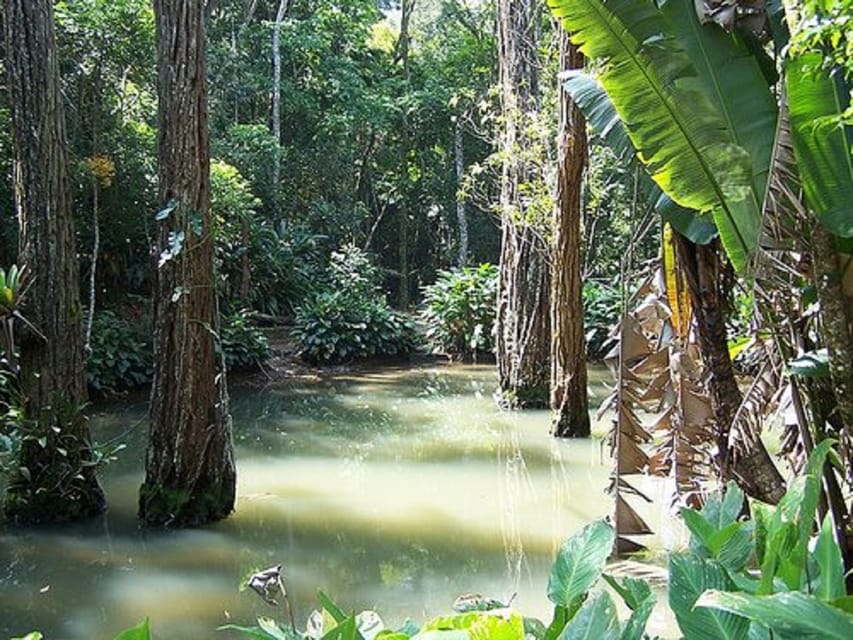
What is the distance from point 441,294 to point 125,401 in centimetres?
598

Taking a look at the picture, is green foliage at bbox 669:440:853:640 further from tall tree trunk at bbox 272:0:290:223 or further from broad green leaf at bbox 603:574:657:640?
tall tree trunk at bbox 272:0:290:223

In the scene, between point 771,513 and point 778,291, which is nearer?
point 771,513

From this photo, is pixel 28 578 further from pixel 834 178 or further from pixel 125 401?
pixel 125 401

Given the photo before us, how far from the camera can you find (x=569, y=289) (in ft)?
27.0

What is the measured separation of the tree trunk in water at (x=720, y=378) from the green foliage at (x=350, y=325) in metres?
10.7

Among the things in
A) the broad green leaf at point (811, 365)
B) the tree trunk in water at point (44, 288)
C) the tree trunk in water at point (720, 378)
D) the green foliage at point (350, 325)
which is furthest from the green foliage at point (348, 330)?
the broad green leaf at point (811, 365)

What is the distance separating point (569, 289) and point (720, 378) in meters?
4.31

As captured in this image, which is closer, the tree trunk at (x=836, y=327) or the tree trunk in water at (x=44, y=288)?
the tree trunk at (x=836, y=327)

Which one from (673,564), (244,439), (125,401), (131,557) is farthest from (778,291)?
(125,401)

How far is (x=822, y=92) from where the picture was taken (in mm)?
2920

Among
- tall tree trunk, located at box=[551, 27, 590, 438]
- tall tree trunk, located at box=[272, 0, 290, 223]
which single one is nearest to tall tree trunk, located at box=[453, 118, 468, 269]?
tall tree trunk, located at box=[272, 0, 290, 223]

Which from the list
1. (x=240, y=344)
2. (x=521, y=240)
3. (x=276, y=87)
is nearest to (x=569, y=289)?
(x=521, y=240)

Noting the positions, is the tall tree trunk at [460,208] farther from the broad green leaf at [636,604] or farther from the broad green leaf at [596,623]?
the broad green leaf at [596,623]

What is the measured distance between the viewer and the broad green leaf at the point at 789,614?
3.97 feet
